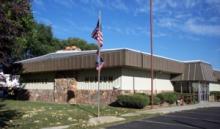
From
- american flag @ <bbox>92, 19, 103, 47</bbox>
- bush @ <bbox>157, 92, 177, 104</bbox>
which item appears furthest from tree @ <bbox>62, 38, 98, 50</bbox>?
american flag @ <bbox>92, 19, 103, 47</bbox>

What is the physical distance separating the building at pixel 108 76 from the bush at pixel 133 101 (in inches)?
79.7

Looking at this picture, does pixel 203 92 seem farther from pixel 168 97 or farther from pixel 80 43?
pixel 80 43

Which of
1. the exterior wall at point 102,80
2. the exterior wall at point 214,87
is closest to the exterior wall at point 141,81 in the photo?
the exterior wall at point 102,80

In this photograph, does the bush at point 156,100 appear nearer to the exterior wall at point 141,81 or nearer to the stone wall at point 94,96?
the exterior wall at point 141,81

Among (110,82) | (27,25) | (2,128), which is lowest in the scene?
(2,128)

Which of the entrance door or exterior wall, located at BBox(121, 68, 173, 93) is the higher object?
exterior wall, located at BBox(121, 68, 173, 93)

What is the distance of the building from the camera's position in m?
30.4

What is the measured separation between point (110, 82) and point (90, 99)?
2599 mm

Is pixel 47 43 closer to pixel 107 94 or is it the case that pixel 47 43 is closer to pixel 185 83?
pixel 185 83

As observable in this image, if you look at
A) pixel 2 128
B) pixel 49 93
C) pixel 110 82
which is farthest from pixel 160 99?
pixel 2 128

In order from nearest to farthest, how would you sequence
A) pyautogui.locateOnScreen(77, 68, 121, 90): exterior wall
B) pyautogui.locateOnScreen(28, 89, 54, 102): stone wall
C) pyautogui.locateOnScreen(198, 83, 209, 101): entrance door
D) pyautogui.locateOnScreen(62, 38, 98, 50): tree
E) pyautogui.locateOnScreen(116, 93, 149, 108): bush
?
1. pyautogui.locateOnScreen(116, 93, 149, 108): bush
2. pyautogui.locateOnScreen(77, 68, 121, 90): exterior wall
3. pyautogui.locateOnScreen(28, 89, 54, 102): stone wall
4. pyautogui.locateOnScreen(198, 83, 209, 101): entrance door
5. pyautogui.locateOnScreen(62, 38, 98, 50): tree

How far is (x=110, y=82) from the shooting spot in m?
31.0

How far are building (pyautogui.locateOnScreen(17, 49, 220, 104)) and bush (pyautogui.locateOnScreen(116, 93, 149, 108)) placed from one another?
2024 millimetres

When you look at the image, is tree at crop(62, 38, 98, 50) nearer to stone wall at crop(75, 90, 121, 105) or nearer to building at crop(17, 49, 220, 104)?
building at crop(17, 49, 220, 104)
